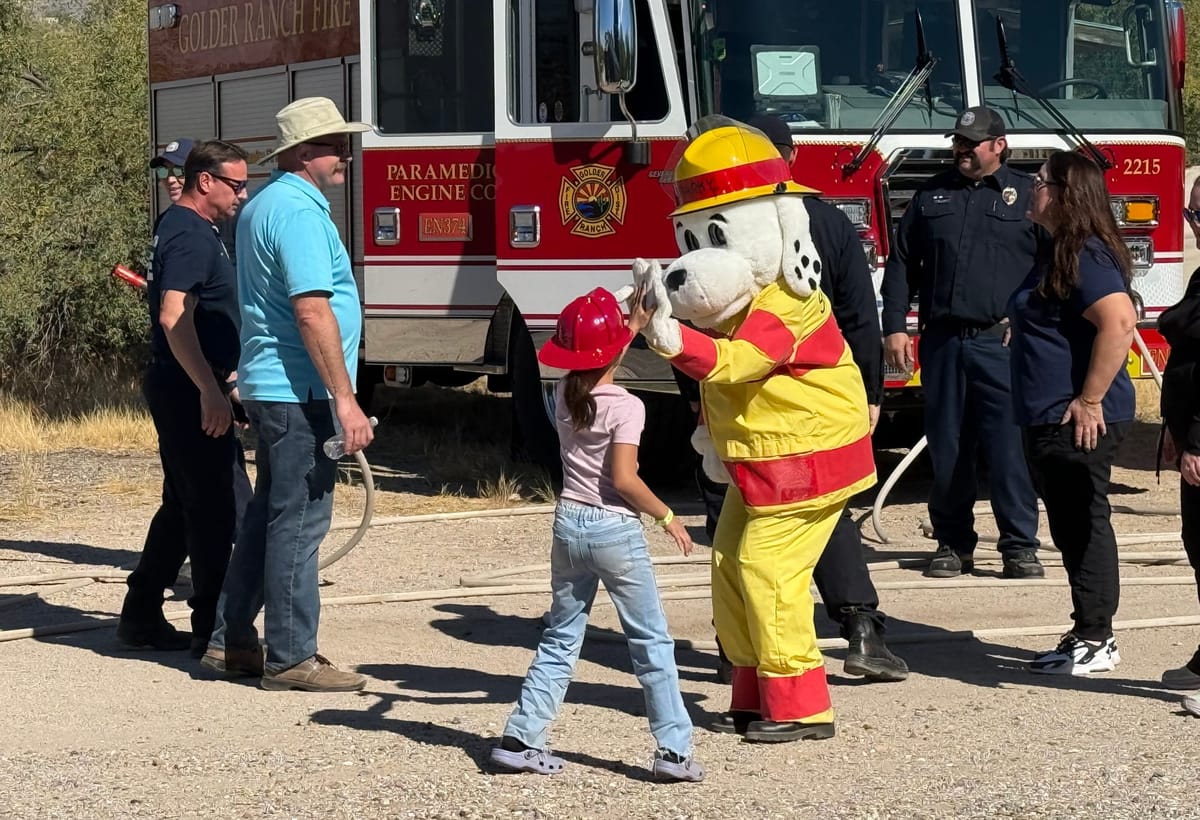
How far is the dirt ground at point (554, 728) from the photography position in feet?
15.9

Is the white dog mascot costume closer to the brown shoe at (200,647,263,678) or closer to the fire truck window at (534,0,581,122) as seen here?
the brown shoe at (200,647,263,678)

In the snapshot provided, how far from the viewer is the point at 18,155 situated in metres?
16.2

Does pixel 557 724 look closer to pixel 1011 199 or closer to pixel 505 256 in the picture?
pixel 1011 199

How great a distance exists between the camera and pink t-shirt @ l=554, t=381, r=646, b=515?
5016 mm

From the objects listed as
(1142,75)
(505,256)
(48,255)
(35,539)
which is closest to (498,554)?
(505,256)

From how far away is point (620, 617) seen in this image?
5.03 metres

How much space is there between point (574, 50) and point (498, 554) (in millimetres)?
2681

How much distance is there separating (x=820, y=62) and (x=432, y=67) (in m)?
2.36

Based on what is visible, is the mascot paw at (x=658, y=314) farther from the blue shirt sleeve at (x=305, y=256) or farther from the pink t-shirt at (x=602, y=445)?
the blue shirt sleeve at (x=305, y=256)

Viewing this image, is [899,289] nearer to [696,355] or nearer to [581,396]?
[696,355]

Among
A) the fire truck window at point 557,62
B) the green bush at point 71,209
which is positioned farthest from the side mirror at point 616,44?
the green bush at point 71,209

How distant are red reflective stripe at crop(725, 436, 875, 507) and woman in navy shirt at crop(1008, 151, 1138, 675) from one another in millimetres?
1097

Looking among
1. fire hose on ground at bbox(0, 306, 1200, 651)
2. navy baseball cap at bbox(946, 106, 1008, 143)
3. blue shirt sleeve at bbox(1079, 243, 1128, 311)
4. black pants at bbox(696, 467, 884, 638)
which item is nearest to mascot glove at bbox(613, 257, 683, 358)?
black pants at bbox(696, 467, 884, 638)

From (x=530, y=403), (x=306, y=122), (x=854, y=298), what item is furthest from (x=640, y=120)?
(x=306, y=122)
